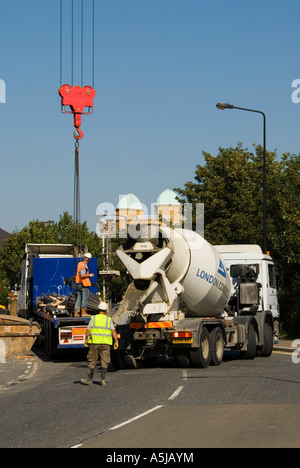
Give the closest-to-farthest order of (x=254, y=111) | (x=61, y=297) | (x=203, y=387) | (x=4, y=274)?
1. (x=203, y=387)
2. (x=61, y=297)
3. (x=254, y=111)
4. (x=4, y=274)

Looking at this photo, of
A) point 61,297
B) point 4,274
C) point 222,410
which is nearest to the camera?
point 222,410

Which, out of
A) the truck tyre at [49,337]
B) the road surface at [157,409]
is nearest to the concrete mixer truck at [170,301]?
the road surface at [157,409]

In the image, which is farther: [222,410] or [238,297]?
[238,297]

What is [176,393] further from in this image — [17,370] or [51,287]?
[51,287]

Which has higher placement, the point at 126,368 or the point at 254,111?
the point at 254,111

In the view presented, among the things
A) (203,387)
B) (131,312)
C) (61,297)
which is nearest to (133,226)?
(131,312)

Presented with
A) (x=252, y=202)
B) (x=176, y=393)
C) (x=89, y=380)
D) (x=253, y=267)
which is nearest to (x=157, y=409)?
(x=176, y=393)

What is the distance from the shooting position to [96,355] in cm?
1702

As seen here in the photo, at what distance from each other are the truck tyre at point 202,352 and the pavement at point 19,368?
380 cm

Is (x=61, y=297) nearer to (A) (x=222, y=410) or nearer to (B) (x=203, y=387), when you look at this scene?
(B) (x=203, y=387)

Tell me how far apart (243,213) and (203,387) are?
31.4 metres

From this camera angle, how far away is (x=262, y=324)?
23.4m

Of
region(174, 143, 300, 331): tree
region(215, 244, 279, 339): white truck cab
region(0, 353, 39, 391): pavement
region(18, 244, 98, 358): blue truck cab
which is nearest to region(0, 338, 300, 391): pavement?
region(0, 353, 39, 391): pavement

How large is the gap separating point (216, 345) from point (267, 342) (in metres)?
3.35
